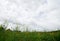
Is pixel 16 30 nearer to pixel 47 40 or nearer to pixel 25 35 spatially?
pixel 25 35

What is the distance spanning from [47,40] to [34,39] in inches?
39.1

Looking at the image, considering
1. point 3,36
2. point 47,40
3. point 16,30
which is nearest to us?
point 3,36

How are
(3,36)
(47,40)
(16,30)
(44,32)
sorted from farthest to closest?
(44,32) < (47,40) < (16,30) < (3,36)

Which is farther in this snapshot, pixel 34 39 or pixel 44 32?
pixel 44 32

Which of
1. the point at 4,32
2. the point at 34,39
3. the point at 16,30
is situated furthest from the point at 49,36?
the point at 4,32

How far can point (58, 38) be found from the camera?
11.8 meters

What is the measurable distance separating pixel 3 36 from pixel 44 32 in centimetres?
327

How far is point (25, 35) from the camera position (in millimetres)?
10711

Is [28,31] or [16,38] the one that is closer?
[16,38]

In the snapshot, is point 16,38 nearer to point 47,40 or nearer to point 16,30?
point 16,30

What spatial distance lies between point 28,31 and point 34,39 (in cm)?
57

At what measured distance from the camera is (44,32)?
12.1 metres

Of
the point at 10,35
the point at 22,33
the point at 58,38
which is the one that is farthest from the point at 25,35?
the point at 58,38

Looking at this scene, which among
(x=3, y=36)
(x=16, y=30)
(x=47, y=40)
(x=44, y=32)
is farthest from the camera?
(x=44, y=32)
